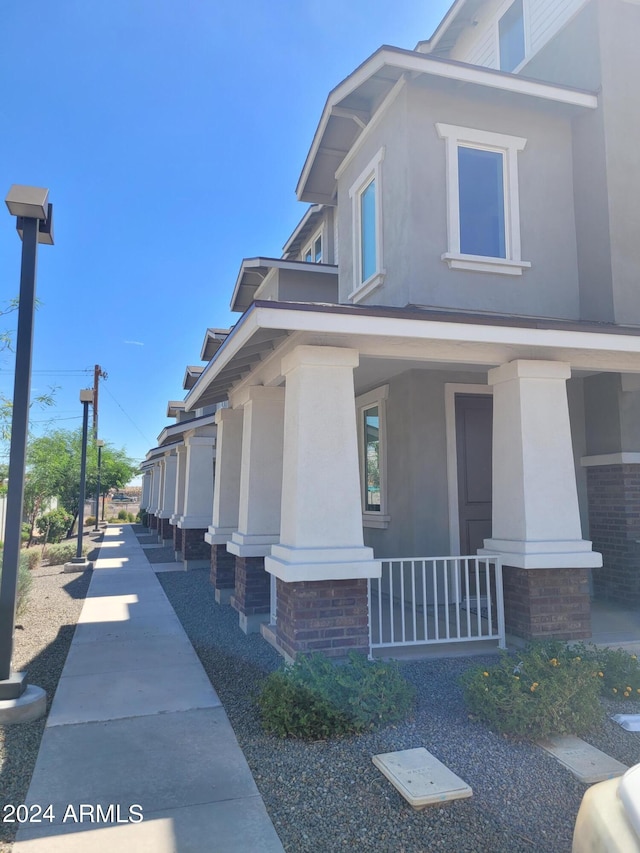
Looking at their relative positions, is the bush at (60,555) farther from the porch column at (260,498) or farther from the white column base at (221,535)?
the porch column at (260,498)

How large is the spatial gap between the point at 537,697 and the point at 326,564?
6.49 ft

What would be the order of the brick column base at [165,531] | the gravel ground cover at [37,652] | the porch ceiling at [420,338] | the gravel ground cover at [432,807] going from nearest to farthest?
the gravel ground cover at [432,807], the gravel ground cover at [37,652], the porch ceiling at [420,338], the brick column base at [165,531]

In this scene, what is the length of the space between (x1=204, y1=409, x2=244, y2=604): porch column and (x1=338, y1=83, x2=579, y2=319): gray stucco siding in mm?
2935

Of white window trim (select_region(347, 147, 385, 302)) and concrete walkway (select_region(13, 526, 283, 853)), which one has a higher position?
white window trim (select_region(347, 147, 385, 302))

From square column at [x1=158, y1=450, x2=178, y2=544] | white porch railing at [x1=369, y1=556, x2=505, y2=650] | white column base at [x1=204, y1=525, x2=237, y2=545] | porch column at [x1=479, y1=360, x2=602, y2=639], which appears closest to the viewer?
white porch railing at [x1=369, y1=556, x2=505, y2=650]

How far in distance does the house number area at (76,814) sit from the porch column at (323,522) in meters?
2.20

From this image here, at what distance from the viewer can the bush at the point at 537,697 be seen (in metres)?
4.09

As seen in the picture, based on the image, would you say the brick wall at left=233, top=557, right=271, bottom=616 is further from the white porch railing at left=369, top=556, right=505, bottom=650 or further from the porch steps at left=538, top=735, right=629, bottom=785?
the porch steps at left=538, top=735, right=629, bottom=785

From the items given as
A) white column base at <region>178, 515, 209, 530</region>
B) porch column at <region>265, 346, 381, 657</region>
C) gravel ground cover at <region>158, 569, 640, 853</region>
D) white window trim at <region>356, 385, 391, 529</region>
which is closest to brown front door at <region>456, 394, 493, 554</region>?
white window trim at <region>356, 385, 391, 529</region>

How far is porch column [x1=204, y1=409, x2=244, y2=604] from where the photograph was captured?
9297 mm

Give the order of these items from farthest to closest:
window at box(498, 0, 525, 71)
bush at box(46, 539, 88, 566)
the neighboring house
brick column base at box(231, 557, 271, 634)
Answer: bush at box(46, 539, 88, 566)
window at box(498, 0, 525, 71)
brick column base at box(231, 557, 271, 634)
the neighboring house

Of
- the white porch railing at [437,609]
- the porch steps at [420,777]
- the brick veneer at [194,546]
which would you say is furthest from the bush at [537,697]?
the brick veneer at [194,546]

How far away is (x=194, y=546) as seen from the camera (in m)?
13.4

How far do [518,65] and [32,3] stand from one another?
24.3 ft
